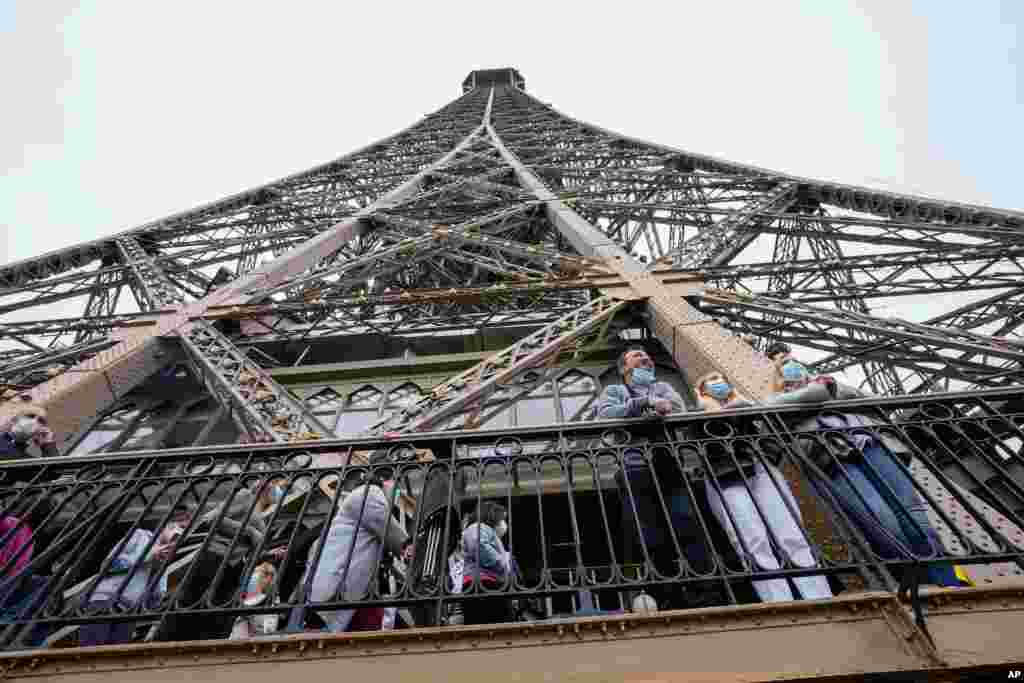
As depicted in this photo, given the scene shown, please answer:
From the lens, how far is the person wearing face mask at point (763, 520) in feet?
9.86

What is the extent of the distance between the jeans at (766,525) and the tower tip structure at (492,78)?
47.6 m

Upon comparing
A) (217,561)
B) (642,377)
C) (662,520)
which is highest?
(642,377)

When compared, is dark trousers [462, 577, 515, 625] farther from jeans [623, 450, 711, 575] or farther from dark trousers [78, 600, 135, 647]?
dark trousers [78, 600, 135, 647]

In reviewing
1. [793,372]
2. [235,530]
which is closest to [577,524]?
[793,372]

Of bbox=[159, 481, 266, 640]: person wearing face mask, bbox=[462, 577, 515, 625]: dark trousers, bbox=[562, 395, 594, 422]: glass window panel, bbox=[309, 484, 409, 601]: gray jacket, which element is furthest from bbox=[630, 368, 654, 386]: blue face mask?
bbox=[159, 481, 266, 640]: person wearing face mask

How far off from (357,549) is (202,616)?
85 centimetres

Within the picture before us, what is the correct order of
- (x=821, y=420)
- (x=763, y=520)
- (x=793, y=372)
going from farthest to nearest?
(x=793, y=372), (x=821, y=420), (x=763, y=520)

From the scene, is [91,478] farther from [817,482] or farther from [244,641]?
[817,482]

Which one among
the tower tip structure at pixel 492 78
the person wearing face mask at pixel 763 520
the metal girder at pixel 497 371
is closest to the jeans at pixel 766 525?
the person wearing face mask at pixel 763 520

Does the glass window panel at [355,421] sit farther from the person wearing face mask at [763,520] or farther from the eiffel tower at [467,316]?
the person wearing face mask at [763,520]

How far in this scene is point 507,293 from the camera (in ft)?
24.6

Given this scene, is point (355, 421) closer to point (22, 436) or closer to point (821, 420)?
point (22, 436)

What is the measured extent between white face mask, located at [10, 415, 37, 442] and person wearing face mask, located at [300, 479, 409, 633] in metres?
2.59

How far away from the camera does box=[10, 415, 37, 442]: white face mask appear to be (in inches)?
171
